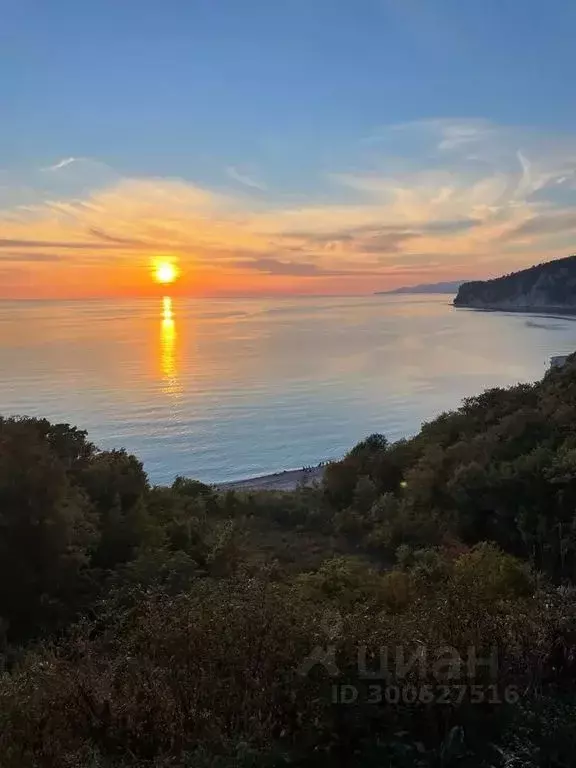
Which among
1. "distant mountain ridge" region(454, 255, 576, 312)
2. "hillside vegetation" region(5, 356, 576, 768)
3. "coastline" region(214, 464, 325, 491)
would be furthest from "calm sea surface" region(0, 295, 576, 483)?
"distant mountain ridge" region(454, 255, 576, 312)

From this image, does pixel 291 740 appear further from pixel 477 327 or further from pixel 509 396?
pixel 477 327

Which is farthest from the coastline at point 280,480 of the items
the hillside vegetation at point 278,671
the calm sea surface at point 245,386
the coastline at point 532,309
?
the coastline at point 532,309

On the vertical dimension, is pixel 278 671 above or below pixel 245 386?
above

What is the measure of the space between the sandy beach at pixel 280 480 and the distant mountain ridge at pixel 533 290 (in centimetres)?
13773

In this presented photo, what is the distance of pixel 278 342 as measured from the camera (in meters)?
88.9

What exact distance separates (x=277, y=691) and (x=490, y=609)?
6.07 feet

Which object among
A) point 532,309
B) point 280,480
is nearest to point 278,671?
point 280,480

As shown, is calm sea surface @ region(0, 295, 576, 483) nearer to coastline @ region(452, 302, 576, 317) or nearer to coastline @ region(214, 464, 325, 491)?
coastline @ region(214, 464, 325, 491)

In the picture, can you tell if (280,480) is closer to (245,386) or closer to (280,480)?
(280,480)

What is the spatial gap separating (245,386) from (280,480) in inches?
891

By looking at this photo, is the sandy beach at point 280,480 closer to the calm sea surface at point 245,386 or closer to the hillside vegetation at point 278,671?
the calm sea surface at point 245,386

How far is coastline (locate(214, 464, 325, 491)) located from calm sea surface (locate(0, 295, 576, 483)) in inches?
43.4

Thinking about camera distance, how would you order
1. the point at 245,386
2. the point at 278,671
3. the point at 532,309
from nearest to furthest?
the point at 278,671 → the point at 245,386 → the point at 532,309

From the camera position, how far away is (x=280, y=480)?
29484 millimetres
